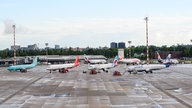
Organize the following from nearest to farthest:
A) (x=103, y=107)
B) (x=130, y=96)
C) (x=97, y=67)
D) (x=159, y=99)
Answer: (x=103, y=107) < (x=159, y=99) < (x=130, y=96) < (x=97, y=67)

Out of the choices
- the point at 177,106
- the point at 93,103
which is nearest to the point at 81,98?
the point at 93,103

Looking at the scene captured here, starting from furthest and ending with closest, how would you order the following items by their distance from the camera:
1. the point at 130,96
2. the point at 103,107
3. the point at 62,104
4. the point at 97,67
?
the point at 97,67, the point at 130,96, the point at 62,104, the point at 103,107

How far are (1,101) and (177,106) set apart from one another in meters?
19.5

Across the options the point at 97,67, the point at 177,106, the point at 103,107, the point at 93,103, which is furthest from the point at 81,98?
the point at 97,67

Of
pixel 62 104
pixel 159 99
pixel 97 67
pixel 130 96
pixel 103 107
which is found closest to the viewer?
pixel 103 107

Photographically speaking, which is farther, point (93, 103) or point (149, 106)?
point (93, 103)

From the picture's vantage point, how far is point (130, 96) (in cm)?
4506

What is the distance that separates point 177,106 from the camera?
36312mm

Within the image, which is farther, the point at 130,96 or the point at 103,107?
the point at 130,96

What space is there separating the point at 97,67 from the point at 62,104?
76484mm

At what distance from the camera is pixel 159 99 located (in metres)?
41.8

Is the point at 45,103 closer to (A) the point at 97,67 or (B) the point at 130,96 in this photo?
(B) the point at 130,96

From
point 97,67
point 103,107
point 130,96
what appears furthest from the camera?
point 97,67

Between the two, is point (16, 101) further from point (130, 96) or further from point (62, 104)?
point (130, 96)
